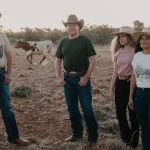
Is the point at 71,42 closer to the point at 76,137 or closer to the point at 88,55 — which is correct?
the point at 88,55

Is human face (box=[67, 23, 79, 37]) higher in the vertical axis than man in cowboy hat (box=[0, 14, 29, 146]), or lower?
higher

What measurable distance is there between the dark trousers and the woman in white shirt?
87 cm

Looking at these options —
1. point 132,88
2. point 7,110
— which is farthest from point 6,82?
point 132,88

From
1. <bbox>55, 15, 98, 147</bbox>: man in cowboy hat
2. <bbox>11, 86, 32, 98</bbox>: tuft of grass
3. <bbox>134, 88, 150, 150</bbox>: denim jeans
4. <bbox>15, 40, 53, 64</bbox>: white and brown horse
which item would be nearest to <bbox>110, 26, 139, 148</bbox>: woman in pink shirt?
<bbox>55, 15, 98, 147</bbox>: man in cowboy hat

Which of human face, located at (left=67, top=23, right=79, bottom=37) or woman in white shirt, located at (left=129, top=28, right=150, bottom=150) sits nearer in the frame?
woman in white shirt, located at (left=129, top=28, right=150, bottom=150)

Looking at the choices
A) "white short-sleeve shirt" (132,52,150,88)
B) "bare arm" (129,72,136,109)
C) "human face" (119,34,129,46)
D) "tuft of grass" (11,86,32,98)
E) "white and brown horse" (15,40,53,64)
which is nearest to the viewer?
"white short-sleeve shirt" (132,52,150,88)

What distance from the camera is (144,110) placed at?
21.1 feet

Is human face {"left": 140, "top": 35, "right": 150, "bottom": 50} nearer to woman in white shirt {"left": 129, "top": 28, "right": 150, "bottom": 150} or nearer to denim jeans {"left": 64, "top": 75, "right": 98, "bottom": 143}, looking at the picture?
woman in white shirt {"left": 129, "top": 28, "right": 150, "bottom": 150}

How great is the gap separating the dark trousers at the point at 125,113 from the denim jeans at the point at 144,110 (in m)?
0.93

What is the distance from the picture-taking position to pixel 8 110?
778 cm

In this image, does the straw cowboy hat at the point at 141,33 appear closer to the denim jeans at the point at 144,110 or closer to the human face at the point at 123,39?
the human face at the point at 123,39

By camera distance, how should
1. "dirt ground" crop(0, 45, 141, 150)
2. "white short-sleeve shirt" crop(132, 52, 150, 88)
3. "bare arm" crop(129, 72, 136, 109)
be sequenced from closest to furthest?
"white short-sleeve shirt" crop(132, 52, 150, 88) → "bare arm" crop(129, 72, 136, 109) → "dirt ground" crop(0, 45, 141, 150)

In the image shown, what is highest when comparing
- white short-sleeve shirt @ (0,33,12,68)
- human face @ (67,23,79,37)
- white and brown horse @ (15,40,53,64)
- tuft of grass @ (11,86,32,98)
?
human face @ (67,23,79,37)

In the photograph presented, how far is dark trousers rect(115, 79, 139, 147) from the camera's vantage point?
7.45 metres
